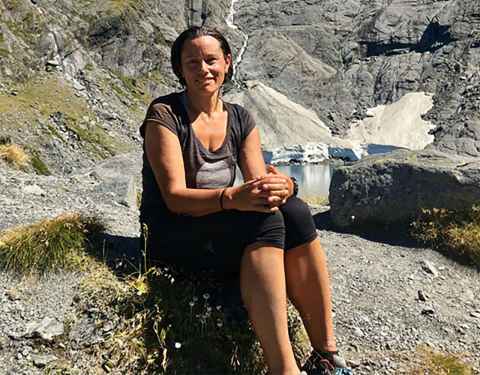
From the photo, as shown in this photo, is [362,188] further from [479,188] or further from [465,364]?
[465,364]

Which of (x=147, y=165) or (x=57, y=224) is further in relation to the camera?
(x=57, y=224)

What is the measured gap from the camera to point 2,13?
A: 67.9 metres

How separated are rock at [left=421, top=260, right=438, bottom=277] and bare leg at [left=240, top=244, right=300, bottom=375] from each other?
4.23m

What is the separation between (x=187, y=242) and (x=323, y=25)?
124236mm

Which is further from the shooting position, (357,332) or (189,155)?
(357,332)

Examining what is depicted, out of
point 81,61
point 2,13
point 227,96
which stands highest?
point 2,13

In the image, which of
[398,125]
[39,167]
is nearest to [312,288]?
[39,167]

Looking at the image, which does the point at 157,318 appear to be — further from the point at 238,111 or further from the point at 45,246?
the point at 238,111

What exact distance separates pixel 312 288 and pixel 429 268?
3.92 m

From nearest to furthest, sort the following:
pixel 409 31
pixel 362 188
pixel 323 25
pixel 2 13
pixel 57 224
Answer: pixel 57 224, pixel 362 188, pixel 2 13, pixel 409 31, pixel 323 25

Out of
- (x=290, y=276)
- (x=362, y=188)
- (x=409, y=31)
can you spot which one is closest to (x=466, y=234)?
(x=362, y=188)

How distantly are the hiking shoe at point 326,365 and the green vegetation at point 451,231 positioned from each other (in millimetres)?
4188

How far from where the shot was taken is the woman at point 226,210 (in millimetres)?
4031

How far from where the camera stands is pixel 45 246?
527 centimetres
